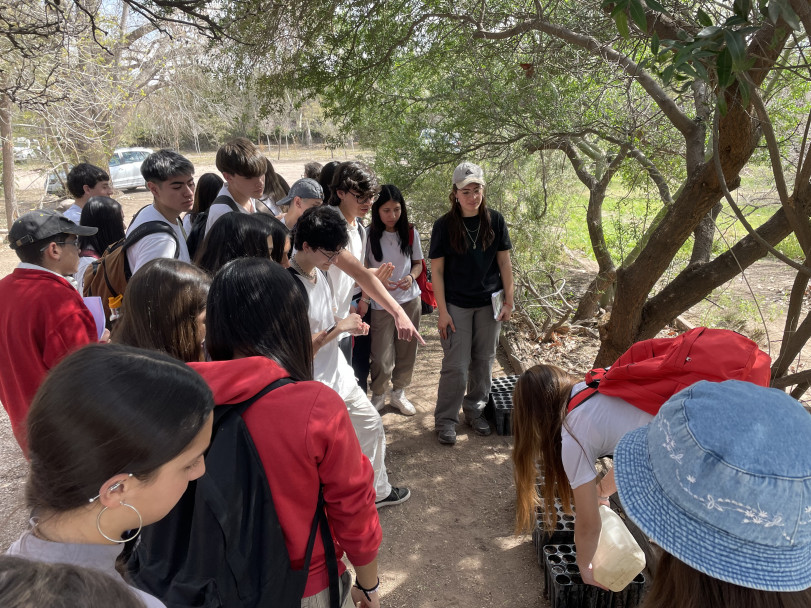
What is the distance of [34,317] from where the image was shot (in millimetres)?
2340

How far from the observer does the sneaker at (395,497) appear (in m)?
3.44

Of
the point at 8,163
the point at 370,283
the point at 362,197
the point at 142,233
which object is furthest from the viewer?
the point at 8,163

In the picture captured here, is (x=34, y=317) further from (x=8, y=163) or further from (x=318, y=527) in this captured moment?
(x=8, y=163)

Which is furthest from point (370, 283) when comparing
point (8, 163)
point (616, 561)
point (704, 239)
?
point (8, 163)

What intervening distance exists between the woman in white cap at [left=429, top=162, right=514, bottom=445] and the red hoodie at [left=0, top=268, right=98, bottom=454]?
7.29ft

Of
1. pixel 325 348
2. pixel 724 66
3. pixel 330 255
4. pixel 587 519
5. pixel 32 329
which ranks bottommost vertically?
pixel 587 519

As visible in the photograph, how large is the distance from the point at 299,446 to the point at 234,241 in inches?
47.3

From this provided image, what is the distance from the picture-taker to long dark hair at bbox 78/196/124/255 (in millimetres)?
4027

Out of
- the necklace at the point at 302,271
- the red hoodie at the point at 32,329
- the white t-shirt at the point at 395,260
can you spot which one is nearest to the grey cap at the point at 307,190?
the white t-shirt at the point at 395,260

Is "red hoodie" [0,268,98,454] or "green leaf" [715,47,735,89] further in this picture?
"red hoodie" [0,268,98,454]

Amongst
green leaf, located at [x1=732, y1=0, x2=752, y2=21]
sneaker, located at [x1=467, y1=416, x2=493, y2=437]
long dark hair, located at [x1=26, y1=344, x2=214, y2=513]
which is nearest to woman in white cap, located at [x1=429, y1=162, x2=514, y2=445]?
sneaker, located at [x1=467, y1=416, x2=493, y2=437]

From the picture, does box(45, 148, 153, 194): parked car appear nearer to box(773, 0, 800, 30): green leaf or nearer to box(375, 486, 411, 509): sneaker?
box(375, 486, 411, 509): sneaker

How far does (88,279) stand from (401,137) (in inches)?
169

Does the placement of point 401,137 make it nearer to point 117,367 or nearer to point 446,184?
point 446,184
